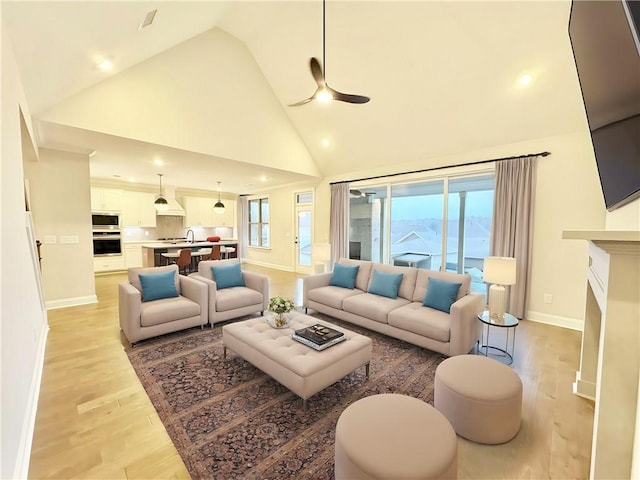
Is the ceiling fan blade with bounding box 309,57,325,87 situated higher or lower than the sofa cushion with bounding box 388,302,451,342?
higher

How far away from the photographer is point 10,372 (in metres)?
1.68

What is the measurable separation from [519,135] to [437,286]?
279 centimetres

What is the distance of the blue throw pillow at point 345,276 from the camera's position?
14.2 ft

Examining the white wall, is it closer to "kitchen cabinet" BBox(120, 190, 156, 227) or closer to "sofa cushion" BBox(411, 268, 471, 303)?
"sofa cushion" BBox(411, 268, 471, 303)

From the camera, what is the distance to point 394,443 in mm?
1349

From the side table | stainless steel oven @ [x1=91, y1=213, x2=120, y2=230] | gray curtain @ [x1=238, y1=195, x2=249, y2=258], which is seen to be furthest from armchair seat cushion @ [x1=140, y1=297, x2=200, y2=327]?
gray curtain @ [x1=238, y1=195, x2=249, y2=258]

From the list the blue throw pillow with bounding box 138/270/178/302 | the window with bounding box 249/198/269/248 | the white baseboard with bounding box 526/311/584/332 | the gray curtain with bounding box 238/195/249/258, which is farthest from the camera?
the gray curtain with bounding box 238/195/249/258

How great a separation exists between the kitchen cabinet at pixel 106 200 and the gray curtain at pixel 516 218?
8896 mm

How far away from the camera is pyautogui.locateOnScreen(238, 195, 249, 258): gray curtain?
10.3 meters

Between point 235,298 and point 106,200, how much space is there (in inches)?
235

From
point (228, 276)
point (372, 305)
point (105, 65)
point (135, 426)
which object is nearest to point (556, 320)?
point (372, 305)

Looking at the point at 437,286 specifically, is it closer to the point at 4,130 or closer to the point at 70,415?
the point at 70,415

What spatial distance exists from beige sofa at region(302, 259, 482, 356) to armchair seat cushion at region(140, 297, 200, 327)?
164 centimetres

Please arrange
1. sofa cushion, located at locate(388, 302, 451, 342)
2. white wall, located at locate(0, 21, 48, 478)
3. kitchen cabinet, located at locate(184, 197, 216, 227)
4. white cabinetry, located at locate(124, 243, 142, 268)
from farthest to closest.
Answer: kitchen cabinet, located at locate(184, 197, 216, 227), white cabinetry, located at locate(124, 243, 142, 268), sofa cushion, located at locate(388, 302, 451, 342), white wall, located at locate(0, 21, 48, 478)
